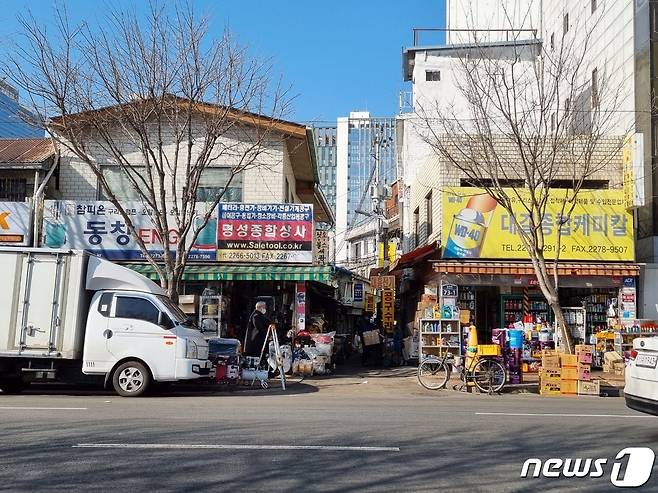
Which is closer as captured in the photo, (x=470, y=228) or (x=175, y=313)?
(x=175, y=313)

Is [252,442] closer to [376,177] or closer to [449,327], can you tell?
[449,327]

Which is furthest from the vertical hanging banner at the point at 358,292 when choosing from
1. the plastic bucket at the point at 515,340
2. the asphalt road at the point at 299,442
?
the asphalt road at the point at 299,442

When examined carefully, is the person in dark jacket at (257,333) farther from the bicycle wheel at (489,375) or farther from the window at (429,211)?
the window at (429,211)

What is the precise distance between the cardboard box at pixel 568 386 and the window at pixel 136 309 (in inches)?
346

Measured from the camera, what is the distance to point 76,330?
13688 mm

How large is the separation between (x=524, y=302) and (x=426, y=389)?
6.58 meters

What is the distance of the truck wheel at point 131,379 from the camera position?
44.6ft

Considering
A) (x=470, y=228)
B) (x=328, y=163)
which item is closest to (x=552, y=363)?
(x=470, y=228)

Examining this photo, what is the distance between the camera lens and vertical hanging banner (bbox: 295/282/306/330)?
19609mm

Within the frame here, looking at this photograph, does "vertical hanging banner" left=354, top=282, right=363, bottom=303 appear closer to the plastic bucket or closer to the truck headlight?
the plastic bucket

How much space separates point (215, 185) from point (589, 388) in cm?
1189

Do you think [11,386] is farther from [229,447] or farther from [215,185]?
[215,185]

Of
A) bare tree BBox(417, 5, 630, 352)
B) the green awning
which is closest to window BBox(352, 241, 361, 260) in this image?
bare tree BBox(417, 5, 630, 352)

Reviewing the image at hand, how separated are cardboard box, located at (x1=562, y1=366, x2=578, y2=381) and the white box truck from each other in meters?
7.89
